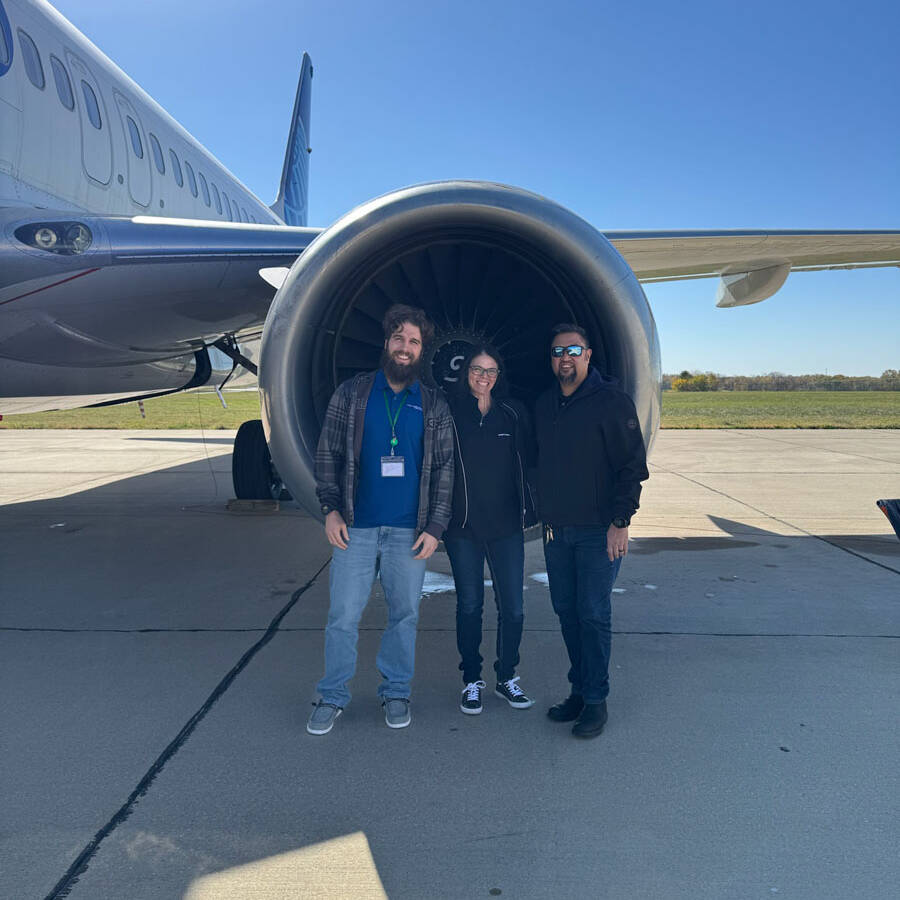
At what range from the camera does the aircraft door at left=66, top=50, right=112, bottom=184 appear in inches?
200

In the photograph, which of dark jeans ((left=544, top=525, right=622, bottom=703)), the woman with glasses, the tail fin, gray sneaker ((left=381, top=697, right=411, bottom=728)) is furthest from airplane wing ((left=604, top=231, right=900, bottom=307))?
the tail fin

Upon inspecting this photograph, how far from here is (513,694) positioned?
3.03m

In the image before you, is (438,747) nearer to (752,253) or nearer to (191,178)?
(752,253)

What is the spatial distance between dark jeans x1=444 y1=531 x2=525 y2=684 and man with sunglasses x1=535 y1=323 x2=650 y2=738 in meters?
0.17

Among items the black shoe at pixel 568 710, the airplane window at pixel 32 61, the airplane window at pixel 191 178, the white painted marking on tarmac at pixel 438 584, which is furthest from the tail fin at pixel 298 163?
the black shoe at pixel 568 710

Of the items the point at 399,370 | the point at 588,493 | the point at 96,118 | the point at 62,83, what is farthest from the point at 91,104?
the point at 588,493

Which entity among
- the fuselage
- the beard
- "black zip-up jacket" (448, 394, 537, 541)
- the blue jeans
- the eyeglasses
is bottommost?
the blue jeans

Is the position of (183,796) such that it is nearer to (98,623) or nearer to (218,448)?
(98,623)

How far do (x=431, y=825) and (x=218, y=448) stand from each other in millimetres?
13971

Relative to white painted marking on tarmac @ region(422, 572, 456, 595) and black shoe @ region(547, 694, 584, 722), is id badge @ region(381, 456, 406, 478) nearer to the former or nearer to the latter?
black shoe @ region(547, 694, 584, 722)

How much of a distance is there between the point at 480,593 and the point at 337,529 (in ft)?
2.04

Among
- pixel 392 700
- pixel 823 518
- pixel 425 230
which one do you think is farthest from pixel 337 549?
pixel 823 518

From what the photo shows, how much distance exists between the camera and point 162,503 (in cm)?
814

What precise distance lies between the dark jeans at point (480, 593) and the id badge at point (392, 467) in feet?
1.16
